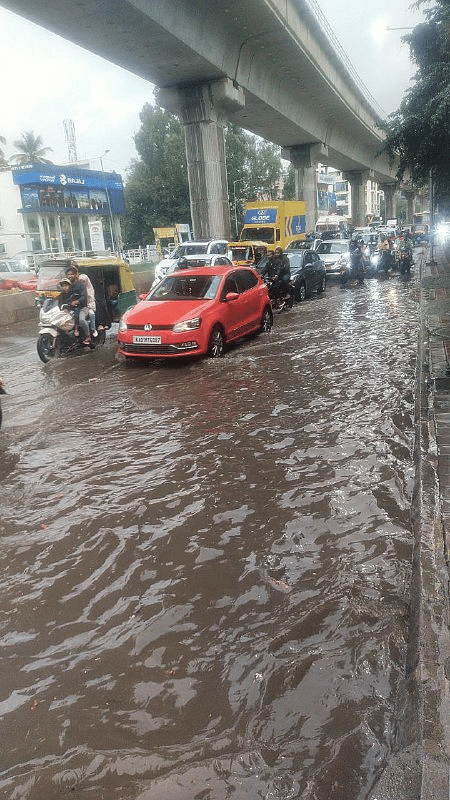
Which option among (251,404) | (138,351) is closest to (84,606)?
(251,404)

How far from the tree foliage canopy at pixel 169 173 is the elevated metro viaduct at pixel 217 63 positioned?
26.2 meters

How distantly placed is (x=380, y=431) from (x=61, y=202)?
43.9 meters

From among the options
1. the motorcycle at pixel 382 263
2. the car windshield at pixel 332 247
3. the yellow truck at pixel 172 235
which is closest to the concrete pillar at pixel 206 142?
the car windshield at pixel 332 247

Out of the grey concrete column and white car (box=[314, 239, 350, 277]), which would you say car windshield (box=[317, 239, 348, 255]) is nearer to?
white car (box=[314, 239, 350, 277])

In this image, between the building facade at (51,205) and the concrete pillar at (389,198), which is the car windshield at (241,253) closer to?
the building facade at (51,205)

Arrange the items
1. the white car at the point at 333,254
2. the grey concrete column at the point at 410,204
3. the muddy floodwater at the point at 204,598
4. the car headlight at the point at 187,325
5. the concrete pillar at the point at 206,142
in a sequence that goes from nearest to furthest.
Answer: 1. the muddy floodwater at the point at 204,598
2. the car headlight at the point at 187,325
3. the concrete pillar at the point at 206,142
4. the white car at the point at 333,254
5. the grey concrete column at the point at 410,204

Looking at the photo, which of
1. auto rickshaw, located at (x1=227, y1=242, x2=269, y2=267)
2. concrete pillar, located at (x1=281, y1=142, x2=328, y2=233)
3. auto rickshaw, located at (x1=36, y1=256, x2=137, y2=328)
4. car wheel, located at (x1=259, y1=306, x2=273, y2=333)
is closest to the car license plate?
auto rickshaw, located at (x1=36, y1=256, x2=137, y2=328)

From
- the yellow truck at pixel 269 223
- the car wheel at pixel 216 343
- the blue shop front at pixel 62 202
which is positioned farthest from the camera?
the blue shop front at pixel 62 202

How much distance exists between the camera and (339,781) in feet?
7.73

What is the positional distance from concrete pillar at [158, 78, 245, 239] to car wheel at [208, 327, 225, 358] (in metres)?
14.3

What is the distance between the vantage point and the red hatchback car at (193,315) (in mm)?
9758

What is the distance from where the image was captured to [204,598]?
11.8 feet

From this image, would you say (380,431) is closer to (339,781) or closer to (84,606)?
(84,606)

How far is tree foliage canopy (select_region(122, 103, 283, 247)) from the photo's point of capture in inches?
2351
